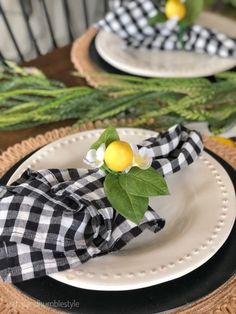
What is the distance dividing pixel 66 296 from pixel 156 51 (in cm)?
64

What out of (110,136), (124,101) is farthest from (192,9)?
(110,136)

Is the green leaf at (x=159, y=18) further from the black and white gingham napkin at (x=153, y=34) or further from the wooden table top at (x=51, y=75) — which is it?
the wooden table top at (x=51, y=75)

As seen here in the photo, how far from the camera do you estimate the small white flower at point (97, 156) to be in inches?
22.8

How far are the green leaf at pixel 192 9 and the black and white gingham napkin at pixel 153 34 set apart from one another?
0.8 inches

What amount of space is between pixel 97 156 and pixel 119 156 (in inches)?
1.4

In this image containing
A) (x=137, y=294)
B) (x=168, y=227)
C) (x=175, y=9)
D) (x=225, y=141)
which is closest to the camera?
(x=137, y=294)

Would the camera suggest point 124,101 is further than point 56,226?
Yes

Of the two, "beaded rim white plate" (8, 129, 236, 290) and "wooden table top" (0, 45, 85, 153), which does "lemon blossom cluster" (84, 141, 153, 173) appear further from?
"wooden table top" (0, 45, 85, 153)

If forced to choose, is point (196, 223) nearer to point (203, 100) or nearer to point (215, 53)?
point (203, 100)

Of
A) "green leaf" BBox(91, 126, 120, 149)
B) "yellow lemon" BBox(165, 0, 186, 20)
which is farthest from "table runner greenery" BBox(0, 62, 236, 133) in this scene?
"green leaf" BBox(91, 126, 120, 149)

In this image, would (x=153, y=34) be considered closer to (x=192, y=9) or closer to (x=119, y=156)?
(x=192, y=9)

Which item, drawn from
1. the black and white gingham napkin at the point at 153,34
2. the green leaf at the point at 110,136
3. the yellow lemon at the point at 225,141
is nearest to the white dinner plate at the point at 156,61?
the black and white gingham napkin at the point at 153,34

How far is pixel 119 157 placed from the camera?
22.1 inches

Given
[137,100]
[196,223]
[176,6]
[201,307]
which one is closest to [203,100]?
[137,100]
